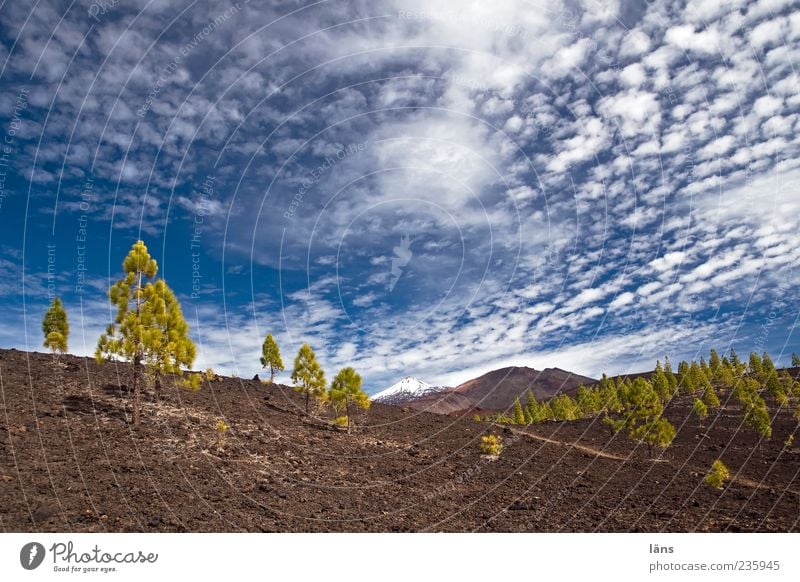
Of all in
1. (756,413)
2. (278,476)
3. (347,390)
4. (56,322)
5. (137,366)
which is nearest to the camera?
(278,476)

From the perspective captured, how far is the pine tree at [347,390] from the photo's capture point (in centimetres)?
3484

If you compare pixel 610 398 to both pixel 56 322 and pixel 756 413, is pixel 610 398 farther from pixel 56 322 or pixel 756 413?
pixel 56 322

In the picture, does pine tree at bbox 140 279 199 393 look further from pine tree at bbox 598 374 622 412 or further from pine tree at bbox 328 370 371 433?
pine tree at bbox 598 374 622 412

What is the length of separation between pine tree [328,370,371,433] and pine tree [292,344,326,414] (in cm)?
108

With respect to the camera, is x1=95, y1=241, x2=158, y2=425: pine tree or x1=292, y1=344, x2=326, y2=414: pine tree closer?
x1=95, y1=241, x2=158, y2=425: pine tree

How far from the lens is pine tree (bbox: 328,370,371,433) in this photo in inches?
1372

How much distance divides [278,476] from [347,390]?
1539 centimetres

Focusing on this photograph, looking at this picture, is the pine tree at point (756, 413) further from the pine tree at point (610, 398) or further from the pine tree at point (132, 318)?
the pine tree at point (132, 318)

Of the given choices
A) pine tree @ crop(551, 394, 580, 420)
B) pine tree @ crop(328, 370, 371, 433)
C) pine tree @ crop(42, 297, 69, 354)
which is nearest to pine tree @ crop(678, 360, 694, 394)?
pine tree @ crop(551, 394, 580, 420)

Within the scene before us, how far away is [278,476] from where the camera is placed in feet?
64.6

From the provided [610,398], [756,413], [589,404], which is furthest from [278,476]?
[589,404]

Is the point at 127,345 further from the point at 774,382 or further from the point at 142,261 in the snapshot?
the point at 774,382

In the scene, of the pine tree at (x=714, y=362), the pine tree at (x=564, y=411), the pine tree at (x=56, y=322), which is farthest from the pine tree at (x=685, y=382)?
the pine tree at (x=56, y=322)

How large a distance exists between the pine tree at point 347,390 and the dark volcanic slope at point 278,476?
255 centimetres
